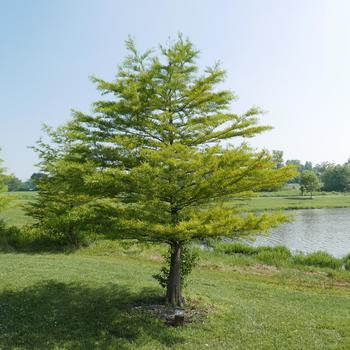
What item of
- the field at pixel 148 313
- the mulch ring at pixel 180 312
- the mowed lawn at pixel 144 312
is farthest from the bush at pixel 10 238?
the mulch ring at pixel 180 312

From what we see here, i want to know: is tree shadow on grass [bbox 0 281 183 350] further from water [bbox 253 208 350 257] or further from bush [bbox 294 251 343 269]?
water [bbox 253 208 350 257]

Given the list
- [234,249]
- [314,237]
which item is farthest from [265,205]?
[234,249]

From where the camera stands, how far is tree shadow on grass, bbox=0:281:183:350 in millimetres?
8586

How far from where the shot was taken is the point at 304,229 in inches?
1515

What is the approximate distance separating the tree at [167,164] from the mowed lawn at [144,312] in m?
1.74

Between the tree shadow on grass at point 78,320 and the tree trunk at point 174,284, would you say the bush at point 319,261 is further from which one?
the tree trunk at point 174,284

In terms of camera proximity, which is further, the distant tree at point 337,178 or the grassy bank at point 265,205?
the distant tree at point 337,178

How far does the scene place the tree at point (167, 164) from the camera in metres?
8.89

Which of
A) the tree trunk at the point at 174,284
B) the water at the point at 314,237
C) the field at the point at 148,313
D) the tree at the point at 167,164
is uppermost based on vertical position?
the tree at the point at 167,164

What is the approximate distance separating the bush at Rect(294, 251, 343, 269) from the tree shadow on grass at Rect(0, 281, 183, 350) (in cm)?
1253

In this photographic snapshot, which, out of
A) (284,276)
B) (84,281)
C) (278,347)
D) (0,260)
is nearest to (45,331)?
(84,281)

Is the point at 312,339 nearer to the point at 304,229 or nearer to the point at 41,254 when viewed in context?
the point at 41,254

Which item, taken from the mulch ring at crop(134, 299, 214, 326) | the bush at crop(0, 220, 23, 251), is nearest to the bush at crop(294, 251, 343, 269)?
the mulch ring at crop(134, 299, 214, 326)

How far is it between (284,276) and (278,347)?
10493 millimetres
